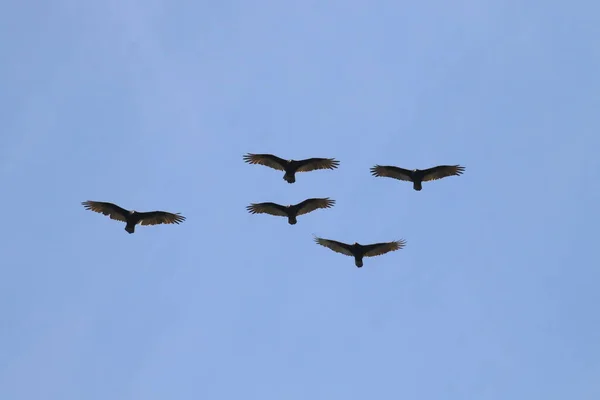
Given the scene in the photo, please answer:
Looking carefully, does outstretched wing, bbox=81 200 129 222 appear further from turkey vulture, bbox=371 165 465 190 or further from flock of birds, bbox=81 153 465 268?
turkey vulture, bbox=371 165 465 190

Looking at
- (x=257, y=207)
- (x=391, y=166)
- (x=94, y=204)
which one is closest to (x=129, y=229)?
(x=94, y=204)

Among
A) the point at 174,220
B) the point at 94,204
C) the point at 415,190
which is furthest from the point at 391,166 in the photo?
the point at 94,204

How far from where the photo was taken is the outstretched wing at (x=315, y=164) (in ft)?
185

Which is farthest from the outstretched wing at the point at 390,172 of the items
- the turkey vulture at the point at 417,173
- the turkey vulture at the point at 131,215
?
the turkey vulture at the point at 131,215

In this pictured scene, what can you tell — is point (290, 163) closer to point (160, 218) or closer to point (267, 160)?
point (267, 160)

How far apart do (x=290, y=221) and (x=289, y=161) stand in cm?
319

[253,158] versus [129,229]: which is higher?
[253,158]

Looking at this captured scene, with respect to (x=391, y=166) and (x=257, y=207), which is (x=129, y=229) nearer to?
(x=257, y=207)

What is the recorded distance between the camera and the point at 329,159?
56.4 meters

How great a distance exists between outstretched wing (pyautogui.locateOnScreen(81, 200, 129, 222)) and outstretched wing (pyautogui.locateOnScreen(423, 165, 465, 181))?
53.0ft

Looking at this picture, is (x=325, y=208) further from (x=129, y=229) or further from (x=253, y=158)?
(x=129, y=229)

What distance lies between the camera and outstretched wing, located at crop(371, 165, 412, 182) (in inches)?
2265

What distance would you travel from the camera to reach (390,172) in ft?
190

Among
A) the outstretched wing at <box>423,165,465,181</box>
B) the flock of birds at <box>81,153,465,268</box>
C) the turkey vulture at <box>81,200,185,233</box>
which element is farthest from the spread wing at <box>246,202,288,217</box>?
the outstretched wing at <box>423,165,465,181</box>
